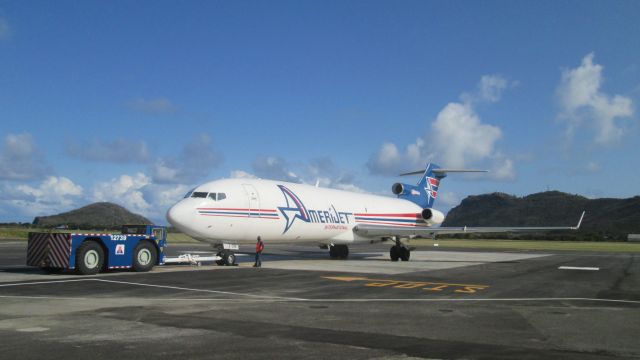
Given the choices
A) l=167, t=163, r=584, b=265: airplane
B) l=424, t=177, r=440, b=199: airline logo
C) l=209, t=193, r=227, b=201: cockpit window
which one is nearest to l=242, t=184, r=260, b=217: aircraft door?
l=167, t=163, r=584, b=265: airplane

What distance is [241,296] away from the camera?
12555 mm

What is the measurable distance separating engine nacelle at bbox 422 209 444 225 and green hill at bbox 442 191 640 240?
332 ft

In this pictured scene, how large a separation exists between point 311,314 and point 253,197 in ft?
42.0

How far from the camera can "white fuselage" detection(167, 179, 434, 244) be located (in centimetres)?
2020

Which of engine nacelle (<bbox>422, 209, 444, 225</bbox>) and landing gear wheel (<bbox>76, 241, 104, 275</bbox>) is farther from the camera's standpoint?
engine nacelle (<bbox>422, 209, 444, 225</bbox>)

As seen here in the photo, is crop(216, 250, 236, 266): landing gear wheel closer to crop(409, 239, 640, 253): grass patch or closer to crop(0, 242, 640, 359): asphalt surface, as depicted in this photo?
crop(0, 242, 640, 359): asphalt surface

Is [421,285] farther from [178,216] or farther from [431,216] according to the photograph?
[431,216]

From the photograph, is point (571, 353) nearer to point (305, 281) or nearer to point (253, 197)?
point (305, 281)

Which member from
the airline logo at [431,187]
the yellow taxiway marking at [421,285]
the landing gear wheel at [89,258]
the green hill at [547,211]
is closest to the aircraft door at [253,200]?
the yellow taxiway marking at [421,285]

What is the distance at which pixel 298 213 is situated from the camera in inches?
969

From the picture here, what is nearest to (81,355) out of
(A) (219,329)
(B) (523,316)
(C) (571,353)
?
(A) (219,329)

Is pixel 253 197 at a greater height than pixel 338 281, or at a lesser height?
greater

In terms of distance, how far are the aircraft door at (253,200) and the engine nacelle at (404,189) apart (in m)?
17.1

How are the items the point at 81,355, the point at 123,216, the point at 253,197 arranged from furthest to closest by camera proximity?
the point at 123,216 < the point at 253,197 < the point at 81,355
